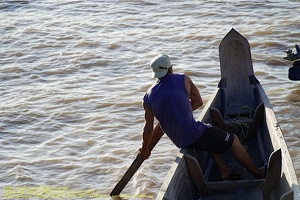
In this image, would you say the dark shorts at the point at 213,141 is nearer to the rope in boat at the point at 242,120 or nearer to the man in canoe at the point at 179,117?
the man in canoe at the point at 179,117

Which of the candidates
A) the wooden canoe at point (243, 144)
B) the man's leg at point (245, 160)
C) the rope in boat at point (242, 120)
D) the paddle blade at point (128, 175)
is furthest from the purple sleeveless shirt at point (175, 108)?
the rope in boat at point (242, 120)

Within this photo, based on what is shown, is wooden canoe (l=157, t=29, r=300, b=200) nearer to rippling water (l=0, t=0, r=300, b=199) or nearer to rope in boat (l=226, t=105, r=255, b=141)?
rope in boat (l=226, t=105, r=255, b=141)

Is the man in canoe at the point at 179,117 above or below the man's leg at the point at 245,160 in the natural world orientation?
above

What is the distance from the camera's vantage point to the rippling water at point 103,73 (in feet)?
26.6

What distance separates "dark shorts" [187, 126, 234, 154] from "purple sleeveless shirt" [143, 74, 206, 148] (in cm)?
5

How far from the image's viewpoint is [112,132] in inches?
356

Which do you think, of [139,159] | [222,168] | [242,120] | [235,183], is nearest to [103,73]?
[242,120]

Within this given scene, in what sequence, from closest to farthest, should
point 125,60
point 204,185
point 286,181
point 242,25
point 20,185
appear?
point 286,181, point 204,185, point 20,185, point 125,60, point 242,25

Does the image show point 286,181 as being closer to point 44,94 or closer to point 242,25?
point 44,94

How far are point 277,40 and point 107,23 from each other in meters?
3.95

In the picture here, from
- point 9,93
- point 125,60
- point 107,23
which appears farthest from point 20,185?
point 107,23

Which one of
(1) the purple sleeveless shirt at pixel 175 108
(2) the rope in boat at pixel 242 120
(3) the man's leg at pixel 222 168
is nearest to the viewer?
(1) the purple sleeveless shirt at pixel 175 108

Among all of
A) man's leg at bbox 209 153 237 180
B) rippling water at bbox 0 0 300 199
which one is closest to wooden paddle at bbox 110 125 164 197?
man's leg at bbox 209 153 237 180

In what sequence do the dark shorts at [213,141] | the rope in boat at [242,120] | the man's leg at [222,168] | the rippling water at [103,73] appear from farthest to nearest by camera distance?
the rippling water at [103,73] → the rope in boat at [242,120] → the man's leg at [222,168] → the dark shorts at [213,141]
